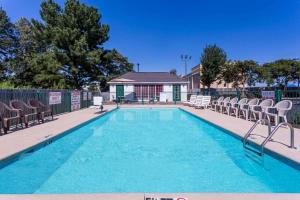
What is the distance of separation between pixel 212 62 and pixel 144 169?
3170 cm

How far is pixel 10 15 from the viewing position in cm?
3788

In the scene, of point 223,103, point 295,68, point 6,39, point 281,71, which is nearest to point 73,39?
point 6,39

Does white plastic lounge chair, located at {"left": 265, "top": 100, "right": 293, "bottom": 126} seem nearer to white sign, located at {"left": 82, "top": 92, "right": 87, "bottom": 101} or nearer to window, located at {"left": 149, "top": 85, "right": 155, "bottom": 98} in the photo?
white sign, located at {"left": 82, "top": 92, "right": 87, "bottom": 101}

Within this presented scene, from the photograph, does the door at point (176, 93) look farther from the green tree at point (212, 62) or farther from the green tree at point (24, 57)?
the green tree at point (24, 57)

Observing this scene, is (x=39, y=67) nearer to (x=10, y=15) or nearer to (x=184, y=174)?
(x=10, y=15)

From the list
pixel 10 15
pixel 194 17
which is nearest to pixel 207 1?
pixel 194 17

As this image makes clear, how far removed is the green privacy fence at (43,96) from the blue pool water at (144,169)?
9.48ft

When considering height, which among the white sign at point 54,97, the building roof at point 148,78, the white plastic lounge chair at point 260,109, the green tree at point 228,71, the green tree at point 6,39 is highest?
the green tree at point 6,39

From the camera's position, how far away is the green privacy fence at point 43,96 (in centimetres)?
904

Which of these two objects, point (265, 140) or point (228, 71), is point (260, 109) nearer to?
point (265, 140)
